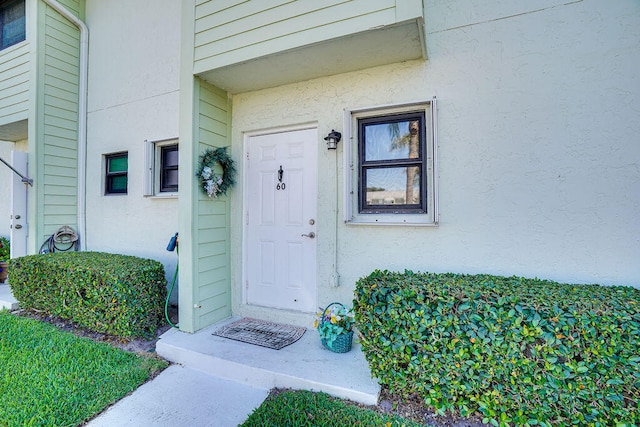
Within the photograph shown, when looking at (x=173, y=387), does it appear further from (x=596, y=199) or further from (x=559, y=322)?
(x=596, y=199)

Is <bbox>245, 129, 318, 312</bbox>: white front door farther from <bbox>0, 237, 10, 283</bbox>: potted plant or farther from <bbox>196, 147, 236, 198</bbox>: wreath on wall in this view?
<bbox>0, 237, 10, 283</bbox>: potted plant

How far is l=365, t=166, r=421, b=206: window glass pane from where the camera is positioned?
3.08m

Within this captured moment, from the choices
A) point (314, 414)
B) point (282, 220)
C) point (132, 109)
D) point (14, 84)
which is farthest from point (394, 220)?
point (14, 84)

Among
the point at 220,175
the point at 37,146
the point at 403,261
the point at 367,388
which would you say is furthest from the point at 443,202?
the point at 37,146

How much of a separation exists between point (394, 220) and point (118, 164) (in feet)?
15.3

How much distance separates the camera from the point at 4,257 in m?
5.84

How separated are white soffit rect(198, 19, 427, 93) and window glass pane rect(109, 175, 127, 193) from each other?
2663mm

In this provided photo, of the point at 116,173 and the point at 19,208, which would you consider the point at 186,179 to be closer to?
the point at 116,173

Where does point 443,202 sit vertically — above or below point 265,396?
above

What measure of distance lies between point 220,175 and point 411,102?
233cm

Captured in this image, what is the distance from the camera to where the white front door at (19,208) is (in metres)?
4.71

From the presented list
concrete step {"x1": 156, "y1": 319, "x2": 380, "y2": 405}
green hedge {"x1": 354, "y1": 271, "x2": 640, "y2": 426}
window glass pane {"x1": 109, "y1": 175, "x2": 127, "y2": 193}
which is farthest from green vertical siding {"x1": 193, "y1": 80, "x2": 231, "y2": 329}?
window glass pane {"x1": 109, "y1": 175, "x2": 127, "y2": 193}

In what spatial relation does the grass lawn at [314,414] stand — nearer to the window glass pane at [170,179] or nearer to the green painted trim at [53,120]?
the window glass pane at [170,179]

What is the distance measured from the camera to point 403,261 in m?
3.04
